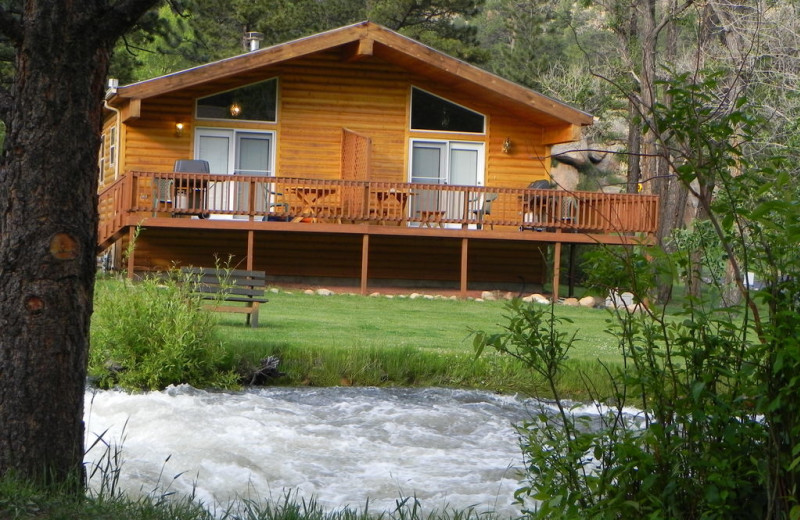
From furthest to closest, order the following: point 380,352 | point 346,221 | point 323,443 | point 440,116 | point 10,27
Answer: point 440,116, point 346,221, point 380,352, point 323,443, point 10,27

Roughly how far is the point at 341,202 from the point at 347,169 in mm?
1909

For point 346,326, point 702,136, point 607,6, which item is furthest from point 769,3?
point 702,136

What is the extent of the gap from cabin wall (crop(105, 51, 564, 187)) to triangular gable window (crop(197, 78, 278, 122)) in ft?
0.42

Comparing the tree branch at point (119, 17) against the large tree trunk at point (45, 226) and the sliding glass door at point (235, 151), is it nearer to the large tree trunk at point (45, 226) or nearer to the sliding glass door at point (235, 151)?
the large tree trunk at point (45, 226)

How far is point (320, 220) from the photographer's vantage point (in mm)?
20391

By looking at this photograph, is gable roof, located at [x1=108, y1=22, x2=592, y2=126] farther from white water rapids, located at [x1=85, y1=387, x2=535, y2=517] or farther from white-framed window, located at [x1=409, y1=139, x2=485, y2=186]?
white water rapids, located at [x1=85, y1=387, x2=535, y2=517]

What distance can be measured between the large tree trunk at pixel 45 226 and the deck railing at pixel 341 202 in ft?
45.6

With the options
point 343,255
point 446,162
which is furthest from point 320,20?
point 343,255

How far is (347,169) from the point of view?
2133 centimetres

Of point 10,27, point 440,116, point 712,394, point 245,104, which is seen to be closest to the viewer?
point 712,394

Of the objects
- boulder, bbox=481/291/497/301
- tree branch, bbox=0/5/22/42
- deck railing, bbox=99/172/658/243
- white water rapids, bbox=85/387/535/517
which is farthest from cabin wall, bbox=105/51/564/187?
tree branch, bbox=0/5/22/42

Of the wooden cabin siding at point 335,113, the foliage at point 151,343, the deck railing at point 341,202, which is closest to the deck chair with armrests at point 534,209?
the deck railing at point 341,202

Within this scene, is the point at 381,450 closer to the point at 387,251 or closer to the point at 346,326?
the point at 346,326

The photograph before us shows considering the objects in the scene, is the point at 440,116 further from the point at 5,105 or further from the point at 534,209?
the point at 5,105
